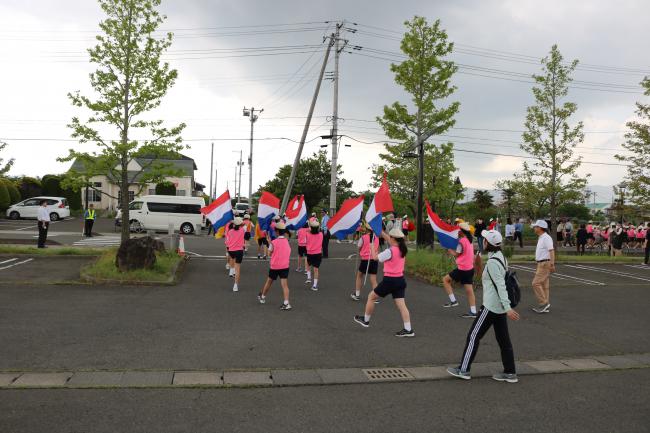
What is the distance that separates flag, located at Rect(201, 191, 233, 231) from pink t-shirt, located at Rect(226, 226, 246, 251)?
4.03 ft

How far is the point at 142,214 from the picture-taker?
28188mm

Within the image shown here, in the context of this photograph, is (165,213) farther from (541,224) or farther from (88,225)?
(541,224)

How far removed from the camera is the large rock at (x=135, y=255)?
11.7 meters

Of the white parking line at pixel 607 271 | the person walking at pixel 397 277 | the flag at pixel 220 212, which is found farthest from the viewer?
the white parking line at pixel 607 271

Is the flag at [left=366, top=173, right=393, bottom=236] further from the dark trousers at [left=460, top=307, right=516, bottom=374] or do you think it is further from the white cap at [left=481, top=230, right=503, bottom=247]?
the dark trousers at [left=460, top=307, right=516, bottom=374]

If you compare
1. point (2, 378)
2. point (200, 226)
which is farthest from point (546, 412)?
point (200, 226)

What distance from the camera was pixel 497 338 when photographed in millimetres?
5473

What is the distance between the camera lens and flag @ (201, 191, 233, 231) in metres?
12.5

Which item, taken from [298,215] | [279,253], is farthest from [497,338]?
[298,215]

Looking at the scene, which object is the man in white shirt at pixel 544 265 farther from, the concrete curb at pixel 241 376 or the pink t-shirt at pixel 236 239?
the pink t-shirt at pixel 236 239

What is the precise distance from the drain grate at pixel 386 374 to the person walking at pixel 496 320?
1.80ft

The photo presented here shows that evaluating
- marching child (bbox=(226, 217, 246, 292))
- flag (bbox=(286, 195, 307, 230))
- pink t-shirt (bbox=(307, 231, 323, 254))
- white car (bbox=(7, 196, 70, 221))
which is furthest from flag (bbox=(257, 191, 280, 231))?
white car (bbox=(7, 196, 70, 221))

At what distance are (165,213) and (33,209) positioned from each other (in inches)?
490

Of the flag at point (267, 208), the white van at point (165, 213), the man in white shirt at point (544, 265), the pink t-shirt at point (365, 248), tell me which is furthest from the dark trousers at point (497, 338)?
the white van at point (165, 213)
